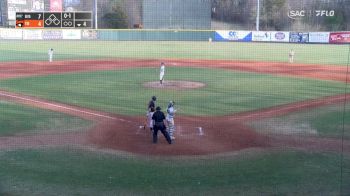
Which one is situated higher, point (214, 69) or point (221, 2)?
point (221, 2)

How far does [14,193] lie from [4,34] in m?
28.4

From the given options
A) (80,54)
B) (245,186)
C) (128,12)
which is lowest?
Answer: (245,186)

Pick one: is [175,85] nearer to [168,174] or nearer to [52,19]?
[52,19]

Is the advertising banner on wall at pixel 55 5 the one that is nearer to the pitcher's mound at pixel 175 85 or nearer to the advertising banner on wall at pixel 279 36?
the pitcher's mound at pixel 175 85

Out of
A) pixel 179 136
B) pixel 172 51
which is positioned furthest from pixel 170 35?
pixel 179 136

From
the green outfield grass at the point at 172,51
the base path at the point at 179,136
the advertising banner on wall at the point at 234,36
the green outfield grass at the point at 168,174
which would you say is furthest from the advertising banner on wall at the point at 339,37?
the green outfield grass at the point at 168,174

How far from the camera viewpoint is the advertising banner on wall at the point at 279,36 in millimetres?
32500

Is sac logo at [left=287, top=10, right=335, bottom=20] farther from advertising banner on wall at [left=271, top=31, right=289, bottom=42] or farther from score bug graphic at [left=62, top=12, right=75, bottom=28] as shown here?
score bug graphic at [left=62, top=12, right=75, bottom=28]

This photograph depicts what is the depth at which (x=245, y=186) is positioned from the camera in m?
5.85

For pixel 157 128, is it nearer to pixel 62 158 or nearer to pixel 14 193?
pixel 62 158

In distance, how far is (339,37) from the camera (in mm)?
30547

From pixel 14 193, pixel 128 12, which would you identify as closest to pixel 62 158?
pixel 14 193

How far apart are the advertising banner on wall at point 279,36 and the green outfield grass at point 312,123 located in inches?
862

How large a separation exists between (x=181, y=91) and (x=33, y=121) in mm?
5382
